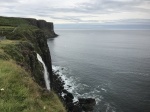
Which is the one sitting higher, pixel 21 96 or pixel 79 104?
pixel 21 96

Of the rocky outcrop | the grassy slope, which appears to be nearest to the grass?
the grassy slope

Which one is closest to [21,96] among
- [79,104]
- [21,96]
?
[21,96]

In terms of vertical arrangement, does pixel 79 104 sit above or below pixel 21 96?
below

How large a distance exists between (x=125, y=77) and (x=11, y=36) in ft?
131

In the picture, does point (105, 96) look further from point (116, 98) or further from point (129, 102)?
point (129, 102)

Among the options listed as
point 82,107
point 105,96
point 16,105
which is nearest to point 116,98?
point 105,96

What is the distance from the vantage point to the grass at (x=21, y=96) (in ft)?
33.6

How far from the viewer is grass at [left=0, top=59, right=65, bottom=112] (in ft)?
33.6

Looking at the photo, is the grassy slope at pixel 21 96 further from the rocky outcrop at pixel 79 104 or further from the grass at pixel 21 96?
the rocky outcrop at pixel 79 104

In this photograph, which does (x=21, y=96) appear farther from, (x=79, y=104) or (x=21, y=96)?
(x=79, y=104)

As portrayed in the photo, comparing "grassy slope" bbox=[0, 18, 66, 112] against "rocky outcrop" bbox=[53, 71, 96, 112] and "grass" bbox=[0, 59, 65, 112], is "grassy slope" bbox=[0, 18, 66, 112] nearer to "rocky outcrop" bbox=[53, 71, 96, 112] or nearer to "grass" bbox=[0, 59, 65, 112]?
"grass" bbox=[0, 59, 65, 112]

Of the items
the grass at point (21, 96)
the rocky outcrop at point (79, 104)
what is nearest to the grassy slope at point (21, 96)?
the grass at point (21, 96)

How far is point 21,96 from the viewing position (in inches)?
442

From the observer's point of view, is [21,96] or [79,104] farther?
[79,104]
